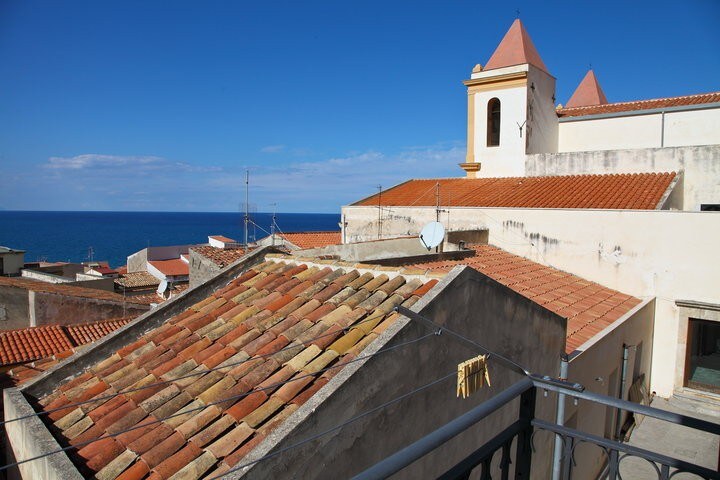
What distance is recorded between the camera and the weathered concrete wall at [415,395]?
3043 millimetres

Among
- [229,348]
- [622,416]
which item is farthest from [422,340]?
[622,416]

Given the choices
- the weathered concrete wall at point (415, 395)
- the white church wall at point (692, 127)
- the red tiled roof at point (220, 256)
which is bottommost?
the red tiled roof at point (220, 256)

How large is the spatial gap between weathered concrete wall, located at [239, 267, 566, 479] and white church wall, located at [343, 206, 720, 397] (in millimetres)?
7598

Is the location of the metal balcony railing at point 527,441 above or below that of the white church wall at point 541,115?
below

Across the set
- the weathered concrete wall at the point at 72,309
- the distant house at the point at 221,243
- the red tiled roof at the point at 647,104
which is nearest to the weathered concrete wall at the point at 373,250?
the red tiled roof at the point at 647,104

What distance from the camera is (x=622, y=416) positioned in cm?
1106


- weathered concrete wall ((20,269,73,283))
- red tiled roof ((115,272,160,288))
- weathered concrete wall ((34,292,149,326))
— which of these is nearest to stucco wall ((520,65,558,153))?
weathered concrete wall ((34,292,149,326))

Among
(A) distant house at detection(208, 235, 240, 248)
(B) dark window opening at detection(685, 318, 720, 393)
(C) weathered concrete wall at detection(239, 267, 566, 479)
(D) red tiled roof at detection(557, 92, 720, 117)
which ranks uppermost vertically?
(D) red tiled roof at detection(557, 92, 720, 117)

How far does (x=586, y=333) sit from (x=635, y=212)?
4.85 metres

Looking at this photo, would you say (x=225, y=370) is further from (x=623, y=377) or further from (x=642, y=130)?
(x=642, y=130)

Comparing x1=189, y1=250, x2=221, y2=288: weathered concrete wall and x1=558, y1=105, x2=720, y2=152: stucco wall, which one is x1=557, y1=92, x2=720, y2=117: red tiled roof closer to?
x1=558, y1=105, x2=720, y2=152: stucco wall

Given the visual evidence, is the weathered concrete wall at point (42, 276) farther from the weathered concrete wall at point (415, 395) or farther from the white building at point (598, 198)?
the weathered concrete wall at point (415, 395)

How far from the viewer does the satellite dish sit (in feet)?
36.7

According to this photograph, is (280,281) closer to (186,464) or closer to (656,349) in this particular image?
(186,464)
